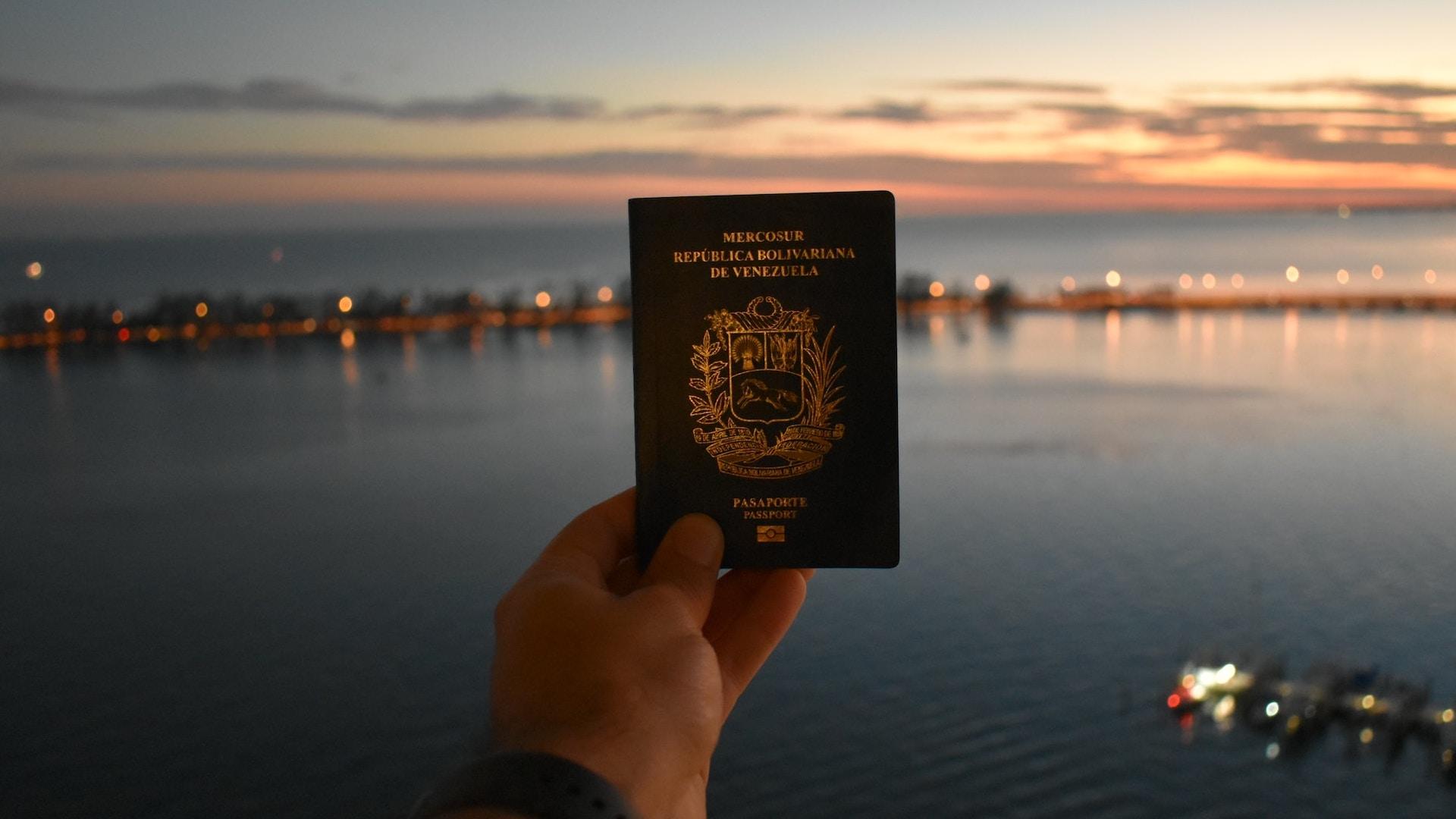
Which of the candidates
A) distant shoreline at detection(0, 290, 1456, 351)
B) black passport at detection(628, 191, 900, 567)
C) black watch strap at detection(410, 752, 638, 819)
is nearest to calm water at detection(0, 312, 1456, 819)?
black passport at detection(628, 191, 900, 567)

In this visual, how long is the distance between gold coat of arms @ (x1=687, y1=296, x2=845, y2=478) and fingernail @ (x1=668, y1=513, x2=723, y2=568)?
5cm

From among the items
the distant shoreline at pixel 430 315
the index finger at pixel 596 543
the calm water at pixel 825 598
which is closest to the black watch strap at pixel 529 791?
the index finger at pixel 596 543

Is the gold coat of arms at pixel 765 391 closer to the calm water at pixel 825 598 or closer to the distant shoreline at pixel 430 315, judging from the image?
the calm water at pixel 825 598

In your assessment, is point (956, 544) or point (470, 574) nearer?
point (470, 574)

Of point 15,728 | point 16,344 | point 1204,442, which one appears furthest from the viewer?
point 16,344

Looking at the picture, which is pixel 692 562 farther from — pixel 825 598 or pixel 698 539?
pixel 825 598

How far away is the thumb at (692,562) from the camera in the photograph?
96 cm

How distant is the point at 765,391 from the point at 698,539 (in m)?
0.14

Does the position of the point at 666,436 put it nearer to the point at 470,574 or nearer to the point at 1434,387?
the point at 470,574

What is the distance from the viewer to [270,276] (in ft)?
231

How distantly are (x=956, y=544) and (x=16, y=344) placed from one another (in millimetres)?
40014

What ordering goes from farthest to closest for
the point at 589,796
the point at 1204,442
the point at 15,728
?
the point at 1204,442
the point at 15,728
the point at 589,796

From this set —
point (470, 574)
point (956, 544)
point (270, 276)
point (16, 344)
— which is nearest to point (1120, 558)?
point (956, 544)

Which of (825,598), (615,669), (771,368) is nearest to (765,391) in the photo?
(771,368)
